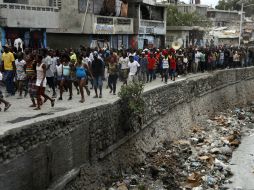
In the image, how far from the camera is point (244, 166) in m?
18.8

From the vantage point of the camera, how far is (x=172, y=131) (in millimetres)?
20188

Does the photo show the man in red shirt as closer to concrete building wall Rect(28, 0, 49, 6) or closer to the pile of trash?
the pile of trash

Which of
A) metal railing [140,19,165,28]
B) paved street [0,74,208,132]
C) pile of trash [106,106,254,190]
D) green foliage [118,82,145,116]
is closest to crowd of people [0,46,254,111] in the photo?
paved street [0,74,208,132]

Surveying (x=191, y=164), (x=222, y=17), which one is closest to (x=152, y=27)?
(x=191, y=164)

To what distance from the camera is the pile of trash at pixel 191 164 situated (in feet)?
47.0

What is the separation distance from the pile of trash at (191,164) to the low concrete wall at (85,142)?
1.46ft

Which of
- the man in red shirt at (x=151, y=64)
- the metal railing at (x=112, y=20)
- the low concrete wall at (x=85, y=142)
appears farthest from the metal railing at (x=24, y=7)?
the low concrete wall at (x=85, y=142)

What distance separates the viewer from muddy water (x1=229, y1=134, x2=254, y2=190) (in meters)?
16.3

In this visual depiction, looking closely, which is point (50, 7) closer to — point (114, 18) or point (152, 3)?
point (114, 18)

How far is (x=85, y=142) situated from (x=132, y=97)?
3206 mm

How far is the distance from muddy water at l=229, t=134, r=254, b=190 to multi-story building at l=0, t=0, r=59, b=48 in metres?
10.7

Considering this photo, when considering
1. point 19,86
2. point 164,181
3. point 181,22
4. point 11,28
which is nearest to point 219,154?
point 164,181

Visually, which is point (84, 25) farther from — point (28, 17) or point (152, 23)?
point (152, 23)

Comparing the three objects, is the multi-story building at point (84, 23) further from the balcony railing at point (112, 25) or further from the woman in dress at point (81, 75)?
the woman in dress at point (81, 75)
